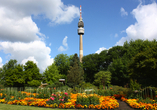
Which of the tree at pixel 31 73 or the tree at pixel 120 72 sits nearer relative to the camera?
the tree at pixel 31 73

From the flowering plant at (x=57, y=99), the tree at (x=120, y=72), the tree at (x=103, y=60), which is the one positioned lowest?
the flowering plant at (x=57, y=99)

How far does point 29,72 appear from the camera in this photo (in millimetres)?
29812

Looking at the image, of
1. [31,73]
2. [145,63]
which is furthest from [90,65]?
[145,63]

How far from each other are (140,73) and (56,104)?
1311cm

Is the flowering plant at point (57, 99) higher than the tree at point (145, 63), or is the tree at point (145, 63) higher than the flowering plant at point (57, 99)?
the tree at point (145, 63)

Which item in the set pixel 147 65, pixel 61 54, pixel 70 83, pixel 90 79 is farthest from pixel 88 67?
pixel 147 65

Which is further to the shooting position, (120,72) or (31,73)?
(120,72)

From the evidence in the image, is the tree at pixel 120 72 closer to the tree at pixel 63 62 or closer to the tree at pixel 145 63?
the tree at pixel 145 63

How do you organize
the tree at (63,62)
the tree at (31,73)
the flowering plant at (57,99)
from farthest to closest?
1. the tree at (63,62)
2. the tree at (31,73)
3. the flowering plant at (57,99)

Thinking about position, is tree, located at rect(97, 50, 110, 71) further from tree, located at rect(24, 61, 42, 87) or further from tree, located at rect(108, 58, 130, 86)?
tree, located at rect(24, 61, 42, 87)

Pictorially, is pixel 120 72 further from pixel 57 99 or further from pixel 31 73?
pixel 57 99

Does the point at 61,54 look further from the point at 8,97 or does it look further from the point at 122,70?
the point at 8,97

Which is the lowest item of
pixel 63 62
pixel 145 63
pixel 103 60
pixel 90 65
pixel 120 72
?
pixel 120 72

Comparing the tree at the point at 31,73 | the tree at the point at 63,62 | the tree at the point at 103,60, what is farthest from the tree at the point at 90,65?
the tree at the point at 31,73
